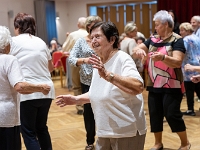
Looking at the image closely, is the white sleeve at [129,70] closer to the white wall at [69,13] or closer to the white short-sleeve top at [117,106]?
the white short-sleeve top at [117,106]

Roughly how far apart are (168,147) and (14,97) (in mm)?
1987

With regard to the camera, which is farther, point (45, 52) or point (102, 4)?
point (102, 4)

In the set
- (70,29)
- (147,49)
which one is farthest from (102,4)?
(147,49)

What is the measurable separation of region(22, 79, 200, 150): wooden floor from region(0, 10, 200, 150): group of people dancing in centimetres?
23

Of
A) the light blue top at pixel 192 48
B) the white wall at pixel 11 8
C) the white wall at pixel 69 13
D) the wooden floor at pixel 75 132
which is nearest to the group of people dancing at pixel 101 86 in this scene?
the wooden floor at pixel 75 132

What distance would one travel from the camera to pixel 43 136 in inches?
114

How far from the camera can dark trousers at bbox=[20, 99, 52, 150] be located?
2686mm

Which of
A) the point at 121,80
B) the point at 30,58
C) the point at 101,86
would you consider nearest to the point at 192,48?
the point at 30,58

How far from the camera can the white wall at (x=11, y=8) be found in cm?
942

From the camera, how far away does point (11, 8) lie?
9.82 meters

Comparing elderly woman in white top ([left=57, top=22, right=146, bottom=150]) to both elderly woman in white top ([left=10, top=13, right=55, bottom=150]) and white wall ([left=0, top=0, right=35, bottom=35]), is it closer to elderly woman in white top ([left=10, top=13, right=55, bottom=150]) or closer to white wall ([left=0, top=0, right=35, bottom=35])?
elderly woman in white top ([left=10, top=13, right=55, bottom=150])

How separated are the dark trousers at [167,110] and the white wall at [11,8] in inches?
283

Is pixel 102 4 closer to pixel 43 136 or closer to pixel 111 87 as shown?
pixel 43 136

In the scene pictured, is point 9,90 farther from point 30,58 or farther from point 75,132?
point 75,132
